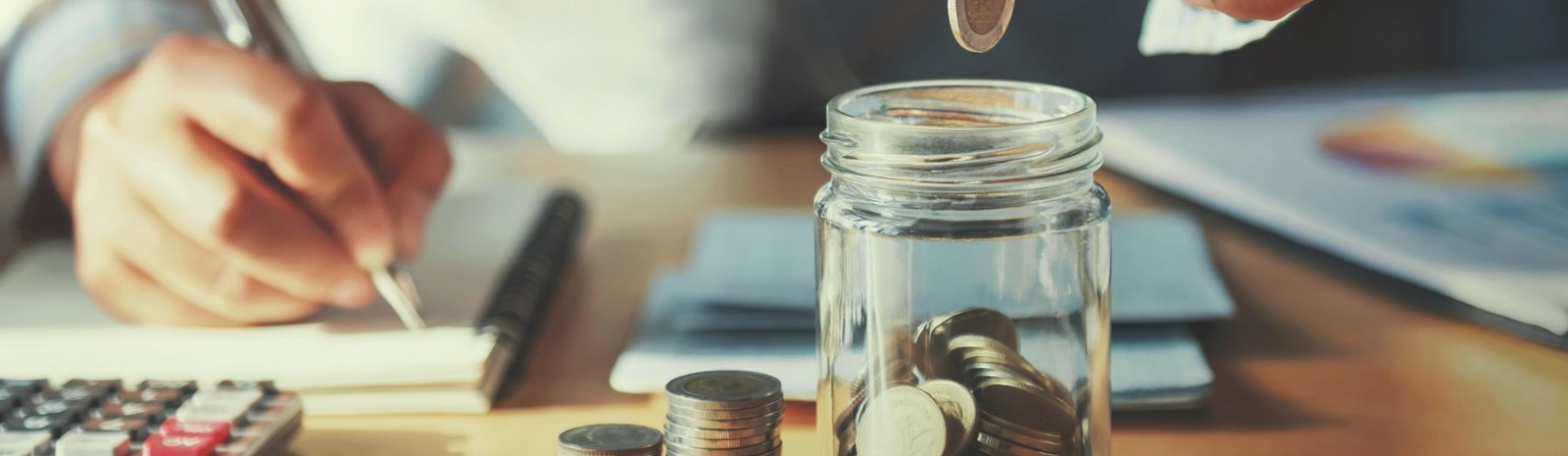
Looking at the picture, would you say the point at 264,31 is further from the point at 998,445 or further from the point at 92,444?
the point at 998,445

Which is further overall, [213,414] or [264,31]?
[264,31]

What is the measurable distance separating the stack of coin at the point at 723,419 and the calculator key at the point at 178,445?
0.16 metres

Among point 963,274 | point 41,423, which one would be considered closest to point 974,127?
point 963,274

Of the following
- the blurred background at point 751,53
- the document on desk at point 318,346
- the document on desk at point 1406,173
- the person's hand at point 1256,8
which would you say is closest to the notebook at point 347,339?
the document on desk at point 318,346

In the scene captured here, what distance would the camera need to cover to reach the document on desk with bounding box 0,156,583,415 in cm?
58

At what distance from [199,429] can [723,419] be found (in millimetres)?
184

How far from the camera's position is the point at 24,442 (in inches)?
18.6

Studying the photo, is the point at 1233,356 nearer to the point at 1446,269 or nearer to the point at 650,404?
the point at 1446,269

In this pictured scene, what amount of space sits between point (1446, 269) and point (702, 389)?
1.47ft

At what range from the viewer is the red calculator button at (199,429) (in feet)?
1.57

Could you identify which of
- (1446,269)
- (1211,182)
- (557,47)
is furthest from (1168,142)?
(557,47)

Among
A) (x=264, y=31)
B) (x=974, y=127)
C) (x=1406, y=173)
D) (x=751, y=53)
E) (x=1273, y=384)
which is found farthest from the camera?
(x=751, y=53)

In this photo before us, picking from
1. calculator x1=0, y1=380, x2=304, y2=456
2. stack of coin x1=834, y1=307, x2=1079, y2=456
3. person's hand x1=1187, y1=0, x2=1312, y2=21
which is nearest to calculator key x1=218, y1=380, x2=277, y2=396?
calculator x1=0, y1=380, x2=304, y2=456

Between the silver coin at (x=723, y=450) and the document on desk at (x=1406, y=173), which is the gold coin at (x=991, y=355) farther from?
the document on desk at (x=1406, y=173)
